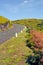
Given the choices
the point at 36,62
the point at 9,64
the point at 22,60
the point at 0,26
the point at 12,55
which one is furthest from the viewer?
the point at 0,26

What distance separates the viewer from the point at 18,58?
91.6 ft

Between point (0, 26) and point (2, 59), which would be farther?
point (0, 26)

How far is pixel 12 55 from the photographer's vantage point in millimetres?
29656

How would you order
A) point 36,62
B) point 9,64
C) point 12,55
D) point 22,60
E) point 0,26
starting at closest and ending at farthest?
point 36,62 < point 9,64 < point 22,60 < point 12,55 < point 0,26

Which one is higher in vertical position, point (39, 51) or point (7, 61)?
point (39, 51)

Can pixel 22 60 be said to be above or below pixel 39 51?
below

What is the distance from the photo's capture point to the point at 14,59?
89.0ft

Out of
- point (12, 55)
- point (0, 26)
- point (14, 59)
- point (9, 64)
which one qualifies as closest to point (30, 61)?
point (9, 64)

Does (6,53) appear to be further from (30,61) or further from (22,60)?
(30,61)

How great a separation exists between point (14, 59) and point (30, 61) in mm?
6066

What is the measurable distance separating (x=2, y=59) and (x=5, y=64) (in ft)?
8.91

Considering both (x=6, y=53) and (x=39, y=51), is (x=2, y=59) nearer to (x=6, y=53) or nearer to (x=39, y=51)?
(x=6, y=53)

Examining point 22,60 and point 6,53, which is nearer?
point 22,60

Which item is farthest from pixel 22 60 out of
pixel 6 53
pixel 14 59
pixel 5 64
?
pixel 6 53
